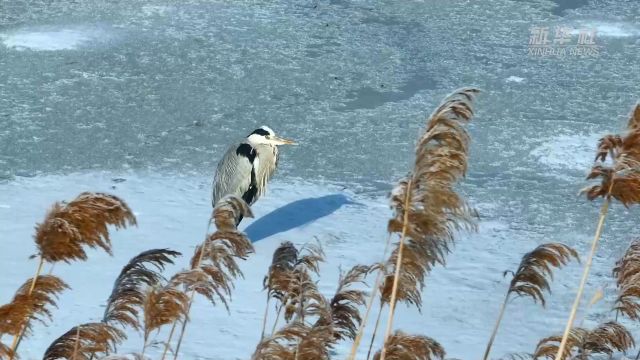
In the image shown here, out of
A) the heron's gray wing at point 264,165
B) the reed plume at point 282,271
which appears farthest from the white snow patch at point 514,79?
the reed plume at point 282,271

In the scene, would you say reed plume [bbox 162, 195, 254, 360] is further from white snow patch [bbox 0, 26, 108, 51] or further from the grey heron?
white snow patch [bbox 0, 26, 108, 51]

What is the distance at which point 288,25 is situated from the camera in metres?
10.9

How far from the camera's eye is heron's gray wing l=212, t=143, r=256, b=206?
7.23m

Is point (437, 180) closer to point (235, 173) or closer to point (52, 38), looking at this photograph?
point (235, 173)

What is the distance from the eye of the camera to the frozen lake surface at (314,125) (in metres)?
6.45

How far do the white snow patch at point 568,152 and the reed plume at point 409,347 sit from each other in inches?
196

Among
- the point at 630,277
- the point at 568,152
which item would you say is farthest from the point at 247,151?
the point at 630,277

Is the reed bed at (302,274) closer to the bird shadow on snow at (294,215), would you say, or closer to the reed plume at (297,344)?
the reed plume at (297,344)

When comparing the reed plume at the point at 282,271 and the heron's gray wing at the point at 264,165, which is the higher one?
the reed plume at the point at 282,271

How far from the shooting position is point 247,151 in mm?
7469

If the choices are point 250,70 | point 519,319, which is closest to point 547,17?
point 250,70

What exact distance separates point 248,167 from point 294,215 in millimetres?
450

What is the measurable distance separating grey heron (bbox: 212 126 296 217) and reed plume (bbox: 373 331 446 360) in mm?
3846

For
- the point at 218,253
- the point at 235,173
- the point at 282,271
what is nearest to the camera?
the point at 218,253
